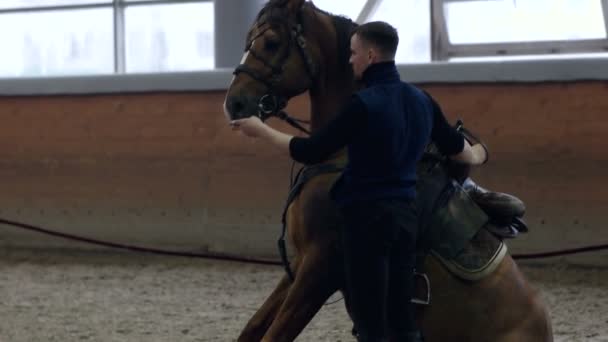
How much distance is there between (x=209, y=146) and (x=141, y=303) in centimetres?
193

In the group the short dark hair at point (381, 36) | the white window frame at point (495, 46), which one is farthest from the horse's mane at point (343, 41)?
the white window frame at point (495, 46)

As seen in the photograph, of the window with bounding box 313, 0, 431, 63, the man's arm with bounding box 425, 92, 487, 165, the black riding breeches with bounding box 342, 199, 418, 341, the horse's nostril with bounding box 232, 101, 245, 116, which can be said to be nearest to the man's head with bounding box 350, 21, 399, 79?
the man's arm with bounding box 425, 92, 487, 165

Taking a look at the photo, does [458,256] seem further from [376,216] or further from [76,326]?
[76,326]

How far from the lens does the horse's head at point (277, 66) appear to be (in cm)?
345

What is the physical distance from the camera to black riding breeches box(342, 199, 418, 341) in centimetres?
298

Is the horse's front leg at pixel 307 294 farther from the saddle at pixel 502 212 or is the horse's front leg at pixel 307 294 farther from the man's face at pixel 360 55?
the man's face at pixel 360 55

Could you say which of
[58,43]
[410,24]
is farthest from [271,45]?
[58,43]

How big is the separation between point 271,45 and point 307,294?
84 cm

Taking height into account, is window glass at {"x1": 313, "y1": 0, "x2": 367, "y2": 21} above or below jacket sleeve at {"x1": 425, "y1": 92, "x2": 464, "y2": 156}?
below

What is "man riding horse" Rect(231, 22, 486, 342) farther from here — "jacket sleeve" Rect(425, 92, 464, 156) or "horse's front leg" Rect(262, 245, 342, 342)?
Answer: "horse's front leg" Rect(262, 245, 342, 342)

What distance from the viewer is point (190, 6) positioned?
8.99 meters

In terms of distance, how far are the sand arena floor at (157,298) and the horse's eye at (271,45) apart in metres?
1.89

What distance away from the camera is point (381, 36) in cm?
299

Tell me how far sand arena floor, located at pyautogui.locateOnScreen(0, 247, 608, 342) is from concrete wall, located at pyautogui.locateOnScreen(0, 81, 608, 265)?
223 millimetres
